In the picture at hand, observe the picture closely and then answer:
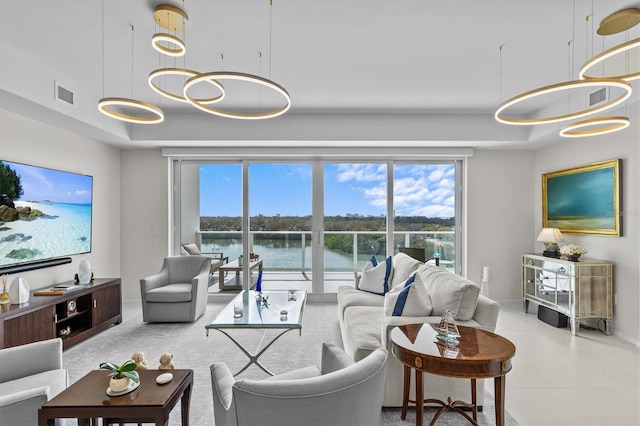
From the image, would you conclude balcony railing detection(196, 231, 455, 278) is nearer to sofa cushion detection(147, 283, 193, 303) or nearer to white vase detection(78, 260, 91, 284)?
sofa cushion detection(147, 283, 193, 303)

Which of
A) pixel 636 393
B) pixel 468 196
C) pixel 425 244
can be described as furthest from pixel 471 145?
pixel 636 393

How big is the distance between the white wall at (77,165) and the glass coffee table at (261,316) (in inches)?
95.4

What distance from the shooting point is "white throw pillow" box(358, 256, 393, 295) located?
13.2ft

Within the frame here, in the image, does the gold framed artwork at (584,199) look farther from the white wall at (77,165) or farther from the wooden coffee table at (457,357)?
the white wall at (77,165)

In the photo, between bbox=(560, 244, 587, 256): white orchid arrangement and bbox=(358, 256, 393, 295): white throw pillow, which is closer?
bbox=(358, 256, 393, 295): white throw pillow

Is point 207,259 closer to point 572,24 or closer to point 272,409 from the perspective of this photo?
point 272,409

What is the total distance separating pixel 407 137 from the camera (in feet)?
16.0

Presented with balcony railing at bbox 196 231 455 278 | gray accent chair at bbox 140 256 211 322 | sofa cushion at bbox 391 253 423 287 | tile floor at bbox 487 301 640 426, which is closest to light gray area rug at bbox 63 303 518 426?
gray accent chair at bbox 140 256 211 322

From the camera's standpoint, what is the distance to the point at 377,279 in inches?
160

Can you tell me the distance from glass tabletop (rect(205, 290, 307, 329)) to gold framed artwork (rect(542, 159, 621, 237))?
3.80 metres

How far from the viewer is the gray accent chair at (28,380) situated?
167 cm

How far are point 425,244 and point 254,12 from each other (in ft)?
14.6

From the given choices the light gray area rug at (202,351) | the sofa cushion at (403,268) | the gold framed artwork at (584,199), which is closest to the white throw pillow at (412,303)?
the light gray area rug at (202,351)

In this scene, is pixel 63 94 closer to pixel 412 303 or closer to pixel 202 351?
pixel 202 351
